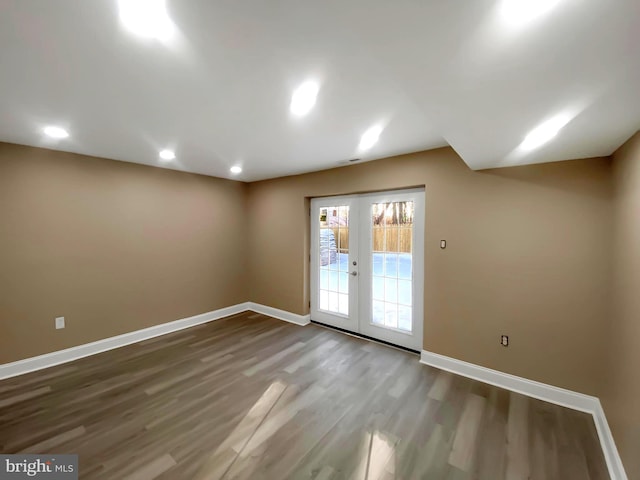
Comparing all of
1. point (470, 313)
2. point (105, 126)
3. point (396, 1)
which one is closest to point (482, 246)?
point (470, 313)

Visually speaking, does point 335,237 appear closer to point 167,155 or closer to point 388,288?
point 388,288

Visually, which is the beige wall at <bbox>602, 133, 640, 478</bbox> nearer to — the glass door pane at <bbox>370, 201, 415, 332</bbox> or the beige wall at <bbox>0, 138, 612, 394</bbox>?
the beige wall at <bbox>0, 138, 612, 394</bbox>

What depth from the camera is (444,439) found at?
2.05 metres

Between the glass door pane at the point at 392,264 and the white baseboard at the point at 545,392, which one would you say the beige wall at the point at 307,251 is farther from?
the glass door pane at the point at 392,264

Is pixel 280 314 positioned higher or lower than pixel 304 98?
lower

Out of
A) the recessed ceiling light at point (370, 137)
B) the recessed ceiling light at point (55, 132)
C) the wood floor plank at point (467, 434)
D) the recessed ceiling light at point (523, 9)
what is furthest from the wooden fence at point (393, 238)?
the recessed ceiling light at point (55, 132)

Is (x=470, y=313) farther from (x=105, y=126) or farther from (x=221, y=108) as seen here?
(x=105, y=126)

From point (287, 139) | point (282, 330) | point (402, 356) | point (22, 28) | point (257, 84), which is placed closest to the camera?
point (22, 28)

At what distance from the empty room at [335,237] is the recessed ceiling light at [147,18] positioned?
0.01m

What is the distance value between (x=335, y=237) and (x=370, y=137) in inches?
73.3

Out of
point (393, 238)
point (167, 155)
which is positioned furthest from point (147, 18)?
point (393, 238)

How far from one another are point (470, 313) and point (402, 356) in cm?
98

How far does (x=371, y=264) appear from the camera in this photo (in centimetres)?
380

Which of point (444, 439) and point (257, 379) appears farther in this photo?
point (257, 379)
